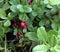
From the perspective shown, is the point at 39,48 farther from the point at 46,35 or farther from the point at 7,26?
the point at 7,26

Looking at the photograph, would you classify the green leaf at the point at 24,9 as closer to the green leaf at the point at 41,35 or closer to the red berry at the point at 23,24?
the red berry at the point at 23,24

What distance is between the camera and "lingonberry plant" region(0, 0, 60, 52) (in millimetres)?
1041

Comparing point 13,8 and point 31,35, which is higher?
point 13,8

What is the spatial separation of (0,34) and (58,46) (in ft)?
1.13

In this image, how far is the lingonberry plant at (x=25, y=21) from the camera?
3.42 feet

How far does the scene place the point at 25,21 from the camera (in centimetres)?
107

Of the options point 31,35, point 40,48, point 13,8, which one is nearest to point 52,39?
point 40,48

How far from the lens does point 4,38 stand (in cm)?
116

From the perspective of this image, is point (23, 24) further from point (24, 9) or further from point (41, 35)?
point (41, 35)

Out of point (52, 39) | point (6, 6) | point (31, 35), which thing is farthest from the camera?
point (6, 6)

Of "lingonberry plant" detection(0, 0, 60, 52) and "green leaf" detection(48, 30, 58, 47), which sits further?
"lingonberry plant" detection(0, 0, 60, 52)

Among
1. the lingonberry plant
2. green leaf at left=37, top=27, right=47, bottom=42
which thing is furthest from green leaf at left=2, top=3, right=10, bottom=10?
green leaf at left=37, top=27, right=47, bottom=42

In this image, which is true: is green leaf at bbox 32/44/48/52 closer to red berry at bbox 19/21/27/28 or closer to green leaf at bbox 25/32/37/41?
green leaf at bbox 25/32/37/41

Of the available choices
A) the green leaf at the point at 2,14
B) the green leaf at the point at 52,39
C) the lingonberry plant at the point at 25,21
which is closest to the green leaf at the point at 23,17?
the lingonberry plant at the point at 25,21
